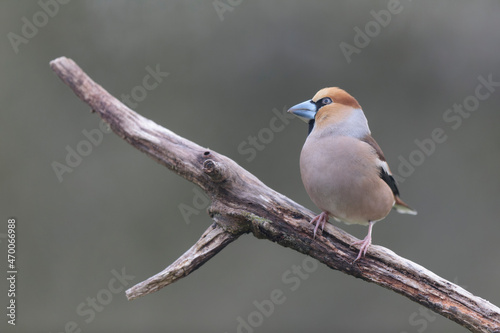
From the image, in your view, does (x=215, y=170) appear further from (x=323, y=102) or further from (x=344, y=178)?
(x=323, y=102)

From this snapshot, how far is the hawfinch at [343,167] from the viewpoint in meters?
2.39

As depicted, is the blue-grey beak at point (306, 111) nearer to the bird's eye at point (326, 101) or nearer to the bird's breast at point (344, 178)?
the bird's eye at point (326, 101)

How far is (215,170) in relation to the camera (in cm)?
223

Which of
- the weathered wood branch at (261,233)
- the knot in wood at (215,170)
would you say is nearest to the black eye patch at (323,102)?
the weathered wood branch at (261,233)

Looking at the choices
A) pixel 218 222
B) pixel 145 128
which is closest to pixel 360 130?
pixel 218 222

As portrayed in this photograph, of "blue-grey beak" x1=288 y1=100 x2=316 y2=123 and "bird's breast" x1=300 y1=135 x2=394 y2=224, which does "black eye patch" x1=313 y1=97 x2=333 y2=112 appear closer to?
"blue-grey beak" x1=288 y1=100 x2=316 y2=123

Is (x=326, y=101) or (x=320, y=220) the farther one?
(x=326, y=101)

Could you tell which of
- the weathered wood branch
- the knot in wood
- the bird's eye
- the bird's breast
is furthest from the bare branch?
the bird's eye

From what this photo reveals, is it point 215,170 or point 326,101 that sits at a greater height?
point 326,101

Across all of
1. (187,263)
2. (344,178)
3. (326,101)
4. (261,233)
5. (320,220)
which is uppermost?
(326,101)

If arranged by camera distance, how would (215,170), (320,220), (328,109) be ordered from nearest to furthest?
(215,170) → (320,220) → (328,109)

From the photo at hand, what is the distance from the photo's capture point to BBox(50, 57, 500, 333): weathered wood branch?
7.50 ft

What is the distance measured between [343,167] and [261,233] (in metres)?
0.51

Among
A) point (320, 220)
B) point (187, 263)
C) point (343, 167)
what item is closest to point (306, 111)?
point (343, 167)
